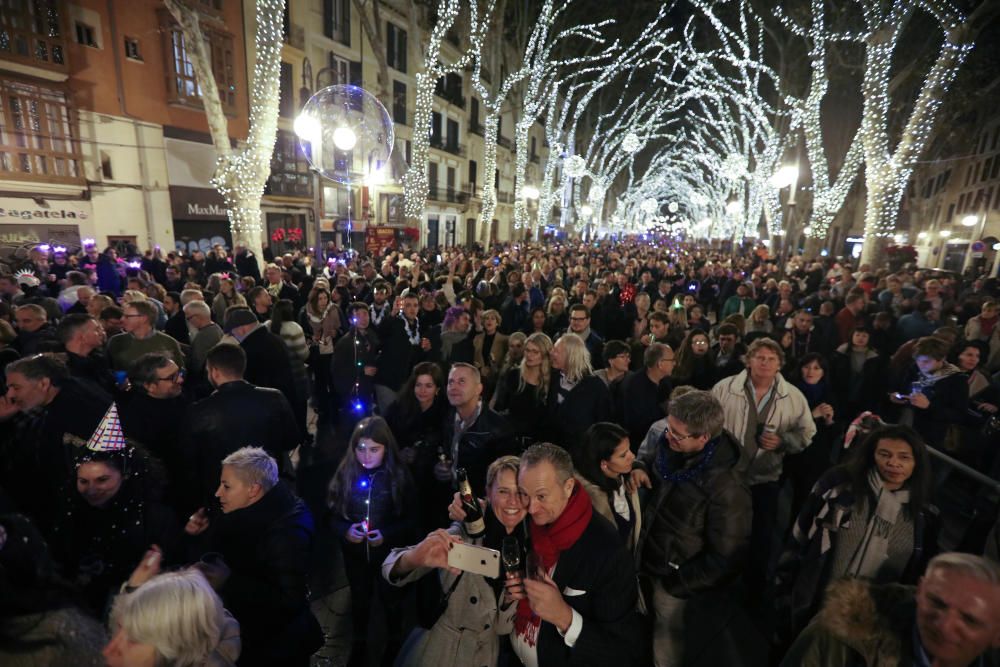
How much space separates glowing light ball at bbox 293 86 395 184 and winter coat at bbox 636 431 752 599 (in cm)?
640

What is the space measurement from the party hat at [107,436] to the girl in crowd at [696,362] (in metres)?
4.29

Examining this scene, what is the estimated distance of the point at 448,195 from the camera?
34.2 metres

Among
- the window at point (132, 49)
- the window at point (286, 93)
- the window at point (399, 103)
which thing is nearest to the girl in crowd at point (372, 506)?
the window at point (132, 49)

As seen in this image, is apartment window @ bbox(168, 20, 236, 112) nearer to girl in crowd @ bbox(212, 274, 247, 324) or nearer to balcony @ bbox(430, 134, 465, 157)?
girl in crowd @ bbox(212, 274, 247, 324)

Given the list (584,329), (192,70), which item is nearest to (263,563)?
(584,329)

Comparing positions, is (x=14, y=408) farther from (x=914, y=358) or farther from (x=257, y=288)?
(x=914, y=358)

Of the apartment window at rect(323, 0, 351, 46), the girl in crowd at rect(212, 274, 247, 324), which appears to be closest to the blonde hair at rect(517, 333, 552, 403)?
the girl in crowd at rect(212, 274, 247, 324)

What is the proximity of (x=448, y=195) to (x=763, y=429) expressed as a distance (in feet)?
108

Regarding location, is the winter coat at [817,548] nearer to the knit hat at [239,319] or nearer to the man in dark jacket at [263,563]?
the man in dark jacket at [263,563]

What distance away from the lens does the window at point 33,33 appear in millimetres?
12633

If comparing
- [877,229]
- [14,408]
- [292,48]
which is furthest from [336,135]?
[292,48]

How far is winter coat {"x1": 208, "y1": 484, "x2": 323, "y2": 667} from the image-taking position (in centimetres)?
220

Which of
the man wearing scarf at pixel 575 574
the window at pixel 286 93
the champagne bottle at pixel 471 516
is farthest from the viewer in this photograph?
the window at pixel 286 93

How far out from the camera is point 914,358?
447 centimetres
